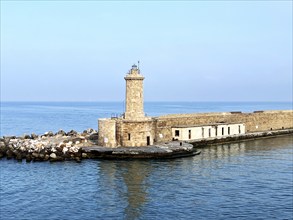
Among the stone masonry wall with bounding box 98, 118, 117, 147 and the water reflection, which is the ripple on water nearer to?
the water reflection

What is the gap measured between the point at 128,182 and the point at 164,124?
1803 centimetres

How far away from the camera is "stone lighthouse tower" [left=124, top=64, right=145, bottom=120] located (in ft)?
133

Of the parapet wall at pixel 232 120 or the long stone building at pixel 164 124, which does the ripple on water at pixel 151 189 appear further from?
the parapet wall at pixel 232 120

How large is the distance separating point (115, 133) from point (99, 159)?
3696mm

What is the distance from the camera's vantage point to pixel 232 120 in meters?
57.1

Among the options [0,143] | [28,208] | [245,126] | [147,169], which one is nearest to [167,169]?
[147,169]

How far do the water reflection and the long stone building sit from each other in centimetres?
446

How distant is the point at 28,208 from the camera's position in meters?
23.6

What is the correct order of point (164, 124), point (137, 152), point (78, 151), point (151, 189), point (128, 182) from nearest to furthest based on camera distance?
point (151, 189) → point (128, 182) → point (137, 152) → point (78, 151) → point (164, 124)

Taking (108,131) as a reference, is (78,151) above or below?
below

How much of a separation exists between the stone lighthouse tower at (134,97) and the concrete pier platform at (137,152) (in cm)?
320

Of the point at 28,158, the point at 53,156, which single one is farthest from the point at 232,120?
the point at 28,158

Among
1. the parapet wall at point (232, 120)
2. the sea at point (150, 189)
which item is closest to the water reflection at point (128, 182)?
the sea at point (150, 189)

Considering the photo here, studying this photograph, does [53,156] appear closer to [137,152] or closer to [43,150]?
[43,150]
